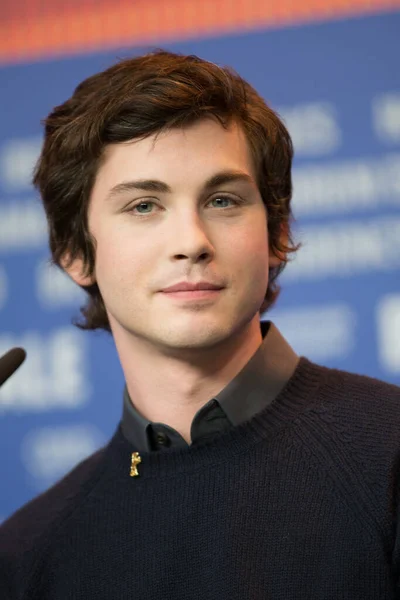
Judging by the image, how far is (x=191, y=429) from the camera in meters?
1.65

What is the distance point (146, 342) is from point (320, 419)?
1.00 ft

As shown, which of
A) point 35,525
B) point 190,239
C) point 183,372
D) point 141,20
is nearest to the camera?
point 190,239

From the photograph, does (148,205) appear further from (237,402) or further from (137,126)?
(237,402)

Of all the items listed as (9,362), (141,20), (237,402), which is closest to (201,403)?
(237,402)

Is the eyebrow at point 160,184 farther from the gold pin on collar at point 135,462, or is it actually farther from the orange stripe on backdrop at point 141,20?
the orange stripe on backdrop at point 141,20

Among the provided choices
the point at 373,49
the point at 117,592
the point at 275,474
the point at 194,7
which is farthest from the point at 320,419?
the point at 194,7

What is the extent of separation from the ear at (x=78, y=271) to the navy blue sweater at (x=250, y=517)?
0.29 m

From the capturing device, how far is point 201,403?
5.44 ft

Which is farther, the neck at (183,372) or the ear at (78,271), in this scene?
the ear at (78,271)

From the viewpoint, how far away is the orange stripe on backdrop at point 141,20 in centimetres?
262

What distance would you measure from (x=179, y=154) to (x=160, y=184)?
56mm

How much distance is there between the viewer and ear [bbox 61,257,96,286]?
1.84 meters

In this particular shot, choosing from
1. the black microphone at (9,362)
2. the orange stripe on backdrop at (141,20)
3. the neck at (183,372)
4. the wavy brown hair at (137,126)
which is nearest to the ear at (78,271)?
the wavy brown hair at (137,126)

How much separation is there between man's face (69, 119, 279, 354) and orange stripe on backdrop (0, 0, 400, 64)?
1088mm
